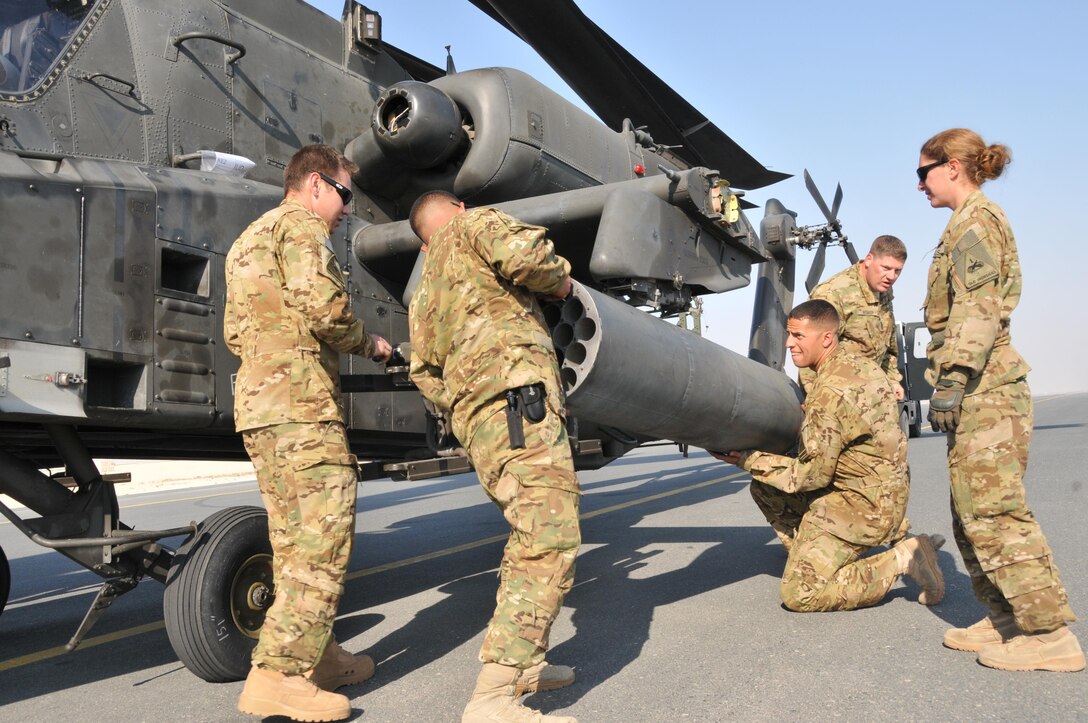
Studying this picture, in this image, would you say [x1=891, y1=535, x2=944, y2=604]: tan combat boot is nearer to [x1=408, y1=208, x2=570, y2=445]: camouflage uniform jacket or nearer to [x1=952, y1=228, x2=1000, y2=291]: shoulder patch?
[x1=952, y1=228, x2=1000, y2=291]: shoulder patch

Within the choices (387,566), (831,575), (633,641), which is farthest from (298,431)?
(387,566)

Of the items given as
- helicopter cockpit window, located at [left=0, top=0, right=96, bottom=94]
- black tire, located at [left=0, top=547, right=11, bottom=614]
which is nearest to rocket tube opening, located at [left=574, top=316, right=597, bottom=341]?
helicopter cockpit window, located at [left=0, top=0, right=96, bottom=94]

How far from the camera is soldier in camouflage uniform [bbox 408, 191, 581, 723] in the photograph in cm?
262

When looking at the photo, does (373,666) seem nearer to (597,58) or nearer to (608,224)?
(608,224)

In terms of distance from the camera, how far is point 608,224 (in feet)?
15.1

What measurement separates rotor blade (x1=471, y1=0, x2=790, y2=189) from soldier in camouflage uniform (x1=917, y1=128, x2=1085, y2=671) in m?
3.70

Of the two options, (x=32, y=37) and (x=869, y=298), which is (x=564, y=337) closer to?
(x=869, y=298)

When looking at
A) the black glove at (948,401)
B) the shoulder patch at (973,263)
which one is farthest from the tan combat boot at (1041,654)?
the shoulder patch at (973,263)

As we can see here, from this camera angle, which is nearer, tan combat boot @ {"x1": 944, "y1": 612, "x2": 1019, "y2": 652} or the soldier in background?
tan combat boot @ {"x1": 944, "y1": 612, "x2": 1019, "y2": 652}

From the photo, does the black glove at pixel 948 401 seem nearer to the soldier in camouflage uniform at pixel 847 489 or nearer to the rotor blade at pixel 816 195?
the soldier in camouflage uniform at pixel 847 489

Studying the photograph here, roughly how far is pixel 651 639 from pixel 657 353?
119cm

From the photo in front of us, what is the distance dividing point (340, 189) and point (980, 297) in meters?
2.42

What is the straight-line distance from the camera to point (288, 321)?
311 centimetres

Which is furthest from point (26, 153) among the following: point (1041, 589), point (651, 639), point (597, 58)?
point (597, 58)
